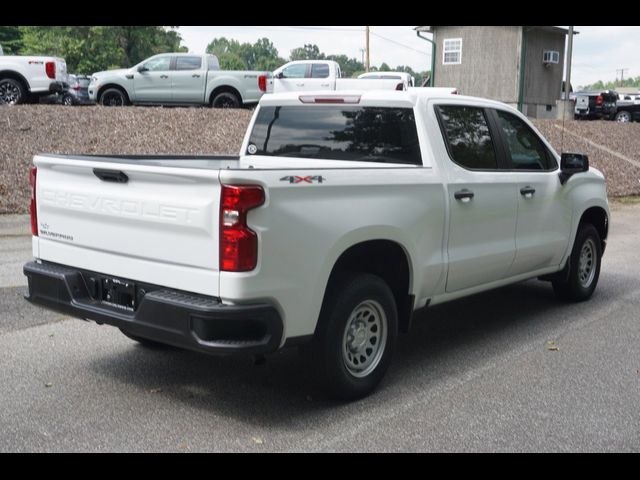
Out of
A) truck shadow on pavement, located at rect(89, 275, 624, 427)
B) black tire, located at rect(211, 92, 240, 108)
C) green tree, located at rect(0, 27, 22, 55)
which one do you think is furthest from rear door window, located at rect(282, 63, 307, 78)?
green tree, located at rect(0, 27, 22, 55)

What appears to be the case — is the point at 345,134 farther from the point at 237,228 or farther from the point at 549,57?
the point at 549,57

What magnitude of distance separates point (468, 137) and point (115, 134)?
11736 millimetres

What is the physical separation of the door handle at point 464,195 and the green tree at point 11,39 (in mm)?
67379

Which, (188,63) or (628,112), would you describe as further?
(628,112)

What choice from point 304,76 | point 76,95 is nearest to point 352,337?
point 304,76

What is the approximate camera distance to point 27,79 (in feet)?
57.7

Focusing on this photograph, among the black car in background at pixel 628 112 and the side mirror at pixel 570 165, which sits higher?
the black car in background at pixel 628 112

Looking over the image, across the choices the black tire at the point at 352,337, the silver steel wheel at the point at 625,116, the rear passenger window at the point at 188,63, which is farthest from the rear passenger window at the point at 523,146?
the silver steel wheel at the point at 625,116

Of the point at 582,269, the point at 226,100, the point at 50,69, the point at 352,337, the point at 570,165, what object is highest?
the point at 50,69

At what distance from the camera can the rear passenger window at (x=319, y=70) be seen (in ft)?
70.8

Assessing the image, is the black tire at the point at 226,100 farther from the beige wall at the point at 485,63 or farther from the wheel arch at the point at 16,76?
the beige wall at the point at 485,63

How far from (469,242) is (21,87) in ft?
48.5

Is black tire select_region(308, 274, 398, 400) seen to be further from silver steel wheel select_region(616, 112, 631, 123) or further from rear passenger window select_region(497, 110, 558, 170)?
silver steel wheel select_region(616, 112, 631, 123)
